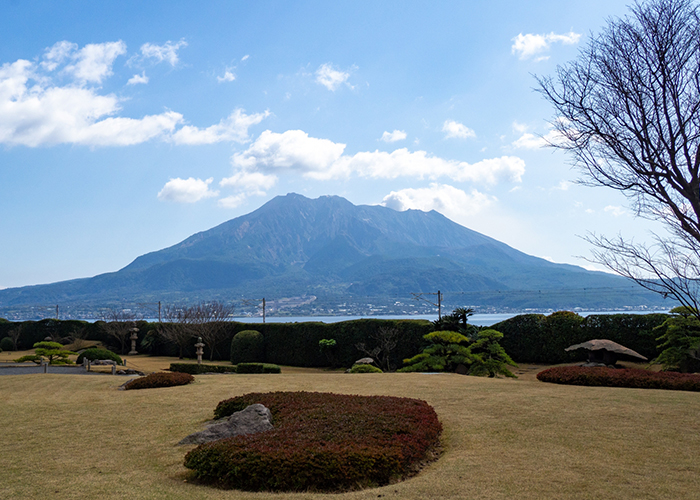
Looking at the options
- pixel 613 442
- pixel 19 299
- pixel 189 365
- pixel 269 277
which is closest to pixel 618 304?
pixel 189 365

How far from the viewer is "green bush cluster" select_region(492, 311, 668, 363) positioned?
18.6m

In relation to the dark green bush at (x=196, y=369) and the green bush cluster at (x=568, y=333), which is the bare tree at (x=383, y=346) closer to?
the green bush cluster at (x=568, y=333)

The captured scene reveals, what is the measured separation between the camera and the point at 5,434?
812 centimetres

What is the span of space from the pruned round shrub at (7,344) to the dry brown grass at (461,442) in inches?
1297

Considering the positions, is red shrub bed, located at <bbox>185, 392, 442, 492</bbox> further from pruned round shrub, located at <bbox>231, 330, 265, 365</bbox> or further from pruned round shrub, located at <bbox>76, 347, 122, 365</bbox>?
pruned round shrub, located at <bbox>231, 330, 265, 365</bbox>

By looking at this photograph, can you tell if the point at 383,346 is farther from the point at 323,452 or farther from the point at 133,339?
the point at 133,339

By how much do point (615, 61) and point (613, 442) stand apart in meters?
5.23

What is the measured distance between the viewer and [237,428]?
738 cm

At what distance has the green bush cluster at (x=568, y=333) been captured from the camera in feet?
61.1

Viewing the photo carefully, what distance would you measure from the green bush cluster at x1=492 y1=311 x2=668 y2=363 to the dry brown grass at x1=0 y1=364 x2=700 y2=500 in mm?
9309

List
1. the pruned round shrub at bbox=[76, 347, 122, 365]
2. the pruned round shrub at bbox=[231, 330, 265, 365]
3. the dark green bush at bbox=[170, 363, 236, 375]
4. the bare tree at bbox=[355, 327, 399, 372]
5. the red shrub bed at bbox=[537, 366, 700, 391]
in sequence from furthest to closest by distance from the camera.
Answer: the pruned round shrub at bbox=[231, 330, 265, 365] < the pruned round shrub at bbox=[76, 347, 122, 365] < the bare tree at bbox=[355, 327, 399, 372] < the dark green bush at bbox=[170, 363, 236, 375] < the red shrub bed at bbox=[537, 366, 700, 391]

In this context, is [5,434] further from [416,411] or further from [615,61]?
[615,61]

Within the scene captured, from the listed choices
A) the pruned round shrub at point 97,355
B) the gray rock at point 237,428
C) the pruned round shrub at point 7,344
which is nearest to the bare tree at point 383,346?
the pruned round shrub at point 97,355

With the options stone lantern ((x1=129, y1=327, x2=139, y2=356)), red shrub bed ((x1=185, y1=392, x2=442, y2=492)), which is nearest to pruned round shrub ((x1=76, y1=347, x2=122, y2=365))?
stone lantern ((x1=129, y1=327, x2=139, y2=356))
